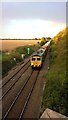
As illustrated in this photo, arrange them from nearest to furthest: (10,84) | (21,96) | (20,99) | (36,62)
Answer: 1. (20,99)
2. (21,96)
3. (10,84)
4. (36,62)

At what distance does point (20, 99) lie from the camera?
1681 cm

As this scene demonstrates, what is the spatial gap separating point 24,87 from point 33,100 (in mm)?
4032

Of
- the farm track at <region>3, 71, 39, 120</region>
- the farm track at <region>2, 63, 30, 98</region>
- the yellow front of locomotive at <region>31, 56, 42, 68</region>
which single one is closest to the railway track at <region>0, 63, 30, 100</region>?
the farm track at <region>2, 63, 30, 98</region>

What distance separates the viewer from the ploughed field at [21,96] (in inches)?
554

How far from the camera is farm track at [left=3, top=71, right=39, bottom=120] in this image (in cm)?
1389

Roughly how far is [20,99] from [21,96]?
31.1 inches

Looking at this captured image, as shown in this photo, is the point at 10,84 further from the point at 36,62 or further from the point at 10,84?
the point at 36,62

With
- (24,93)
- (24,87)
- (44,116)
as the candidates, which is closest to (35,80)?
(24,87)

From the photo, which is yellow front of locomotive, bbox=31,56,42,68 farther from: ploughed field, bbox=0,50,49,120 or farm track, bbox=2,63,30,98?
ploughed field, bbox=0,50,49,120

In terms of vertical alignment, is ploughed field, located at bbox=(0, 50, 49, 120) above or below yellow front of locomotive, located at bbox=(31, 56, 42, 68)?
below

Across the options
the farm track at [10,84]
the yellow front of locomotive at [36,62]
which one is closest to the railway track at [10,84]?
the farm track at [10,84]

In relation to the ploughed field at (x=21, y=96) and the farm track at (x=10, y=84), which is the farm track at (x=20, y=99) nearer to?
the ploughed field at (x=21, y=96)

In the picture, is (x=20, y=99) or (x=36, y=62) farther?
(x=36, y=62)

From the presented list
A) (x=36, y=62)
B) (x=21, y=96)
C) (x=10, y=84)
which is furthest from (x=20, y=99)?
(x=36, y=62)
